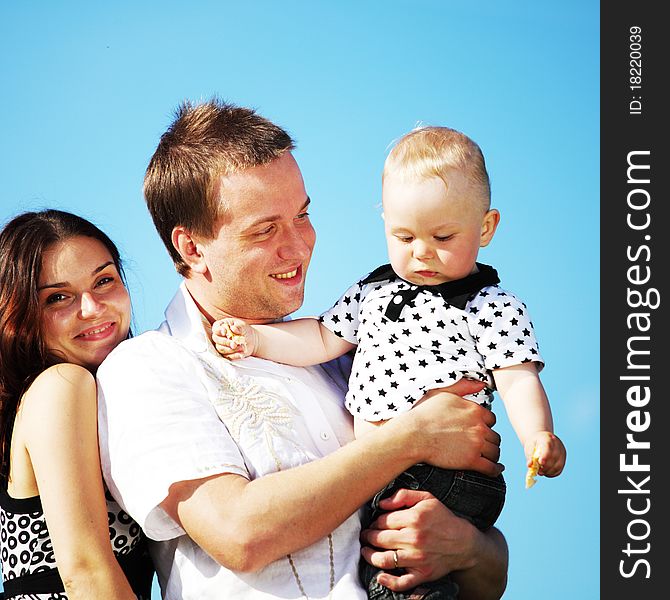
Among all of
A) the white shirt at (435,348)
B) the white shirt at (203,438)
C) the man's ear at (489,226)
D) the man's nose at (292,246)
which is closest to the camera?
the white shirt at (203,438)

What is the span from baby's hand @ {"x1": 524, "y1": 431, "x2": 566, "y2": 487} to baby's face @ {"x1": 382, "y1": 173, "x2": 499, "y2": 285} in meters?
0.55

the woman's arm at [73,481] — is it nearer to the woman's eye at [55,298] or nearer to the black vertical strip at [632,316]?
the woman's eye at [55,298]

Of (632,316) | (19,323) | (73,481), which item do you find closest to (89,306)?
(19,323)

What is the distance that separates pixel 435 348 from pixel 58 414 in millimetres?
1071

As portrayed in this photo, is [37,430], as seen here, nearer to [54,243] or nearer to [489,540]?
[54,243]

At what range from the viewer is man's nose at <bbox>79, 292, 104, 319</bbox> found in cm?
307

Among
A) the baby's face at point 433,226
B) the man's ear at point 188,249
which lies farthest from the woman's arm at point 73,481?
the baby's face at point 433,226

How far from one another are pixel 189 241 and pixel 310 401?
2.36 ft

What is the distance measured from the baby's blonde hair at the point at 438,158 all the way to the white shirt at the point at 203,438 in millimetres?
721

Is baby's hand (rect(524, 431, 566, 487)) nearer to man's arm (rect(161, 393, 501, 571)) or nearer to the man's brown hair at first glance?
man's arm (rect(161, 393, 501, 571))

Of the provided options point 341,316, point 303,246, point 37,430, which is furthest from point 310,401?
point 37,430

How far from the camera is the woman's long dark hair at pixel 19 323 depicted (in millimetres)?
3045

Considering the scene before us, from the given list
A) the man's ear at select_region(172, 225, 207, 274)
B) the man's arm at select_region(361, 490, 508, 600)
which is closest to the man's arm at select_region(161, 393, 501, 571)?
the man's arm at select_region(361, 490, 508, 600)

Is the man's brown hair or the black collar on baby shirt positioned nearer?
the black collar on baby shirt
